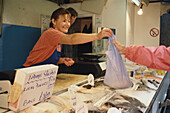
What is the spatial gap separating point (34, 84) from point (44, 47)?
72 centimetres

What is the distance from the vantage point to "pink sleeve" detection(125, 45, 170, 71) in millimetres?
1053

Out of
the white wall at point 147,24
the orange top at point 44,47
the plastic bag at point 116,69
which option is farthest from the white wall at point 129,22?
the orange top at point 44,47

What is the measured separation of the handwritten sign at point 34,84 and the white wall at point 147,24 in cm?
340

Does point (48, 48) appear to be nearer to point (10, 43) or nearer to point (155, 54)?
point (10, 43)

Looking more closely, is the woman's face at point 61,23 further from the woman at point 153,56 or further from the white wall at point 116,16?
the white wall at point 116,16

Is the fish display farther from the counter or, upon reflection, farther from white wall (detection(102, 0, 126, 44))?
white wall (detection(102, 0, 126, 44))

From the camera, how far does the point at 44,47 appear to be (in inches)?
63.7

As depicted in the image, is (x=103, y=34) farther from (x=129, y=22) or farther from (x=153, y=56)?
(x=129, y=22)

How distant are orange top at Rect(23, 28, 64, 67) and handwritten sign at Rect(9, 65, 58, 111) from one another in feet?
1.78

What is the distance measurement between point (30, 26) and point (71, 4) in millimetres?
639

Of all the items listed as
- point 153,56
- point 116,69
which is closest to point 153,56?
point 153,56

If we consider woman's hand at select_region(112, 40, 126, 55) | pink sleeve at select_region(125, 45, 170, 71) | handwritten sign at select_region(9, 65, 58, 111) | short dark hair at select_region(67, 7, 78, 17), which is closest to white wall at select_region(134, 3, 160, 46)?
short dark hair at select_region(67, 7, 78, 17)

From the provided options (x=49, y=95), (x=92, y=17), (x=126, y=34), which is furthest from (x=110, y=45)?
(x=126, y=34)

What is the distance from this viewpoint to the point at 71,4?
2080mm
